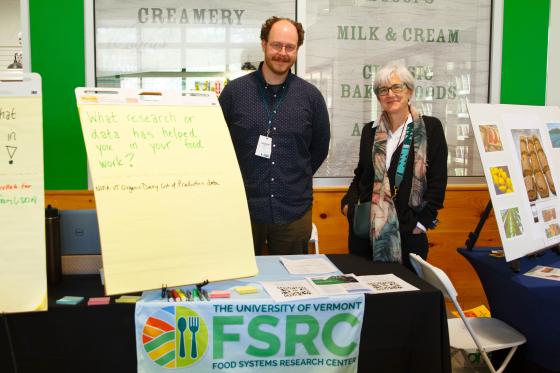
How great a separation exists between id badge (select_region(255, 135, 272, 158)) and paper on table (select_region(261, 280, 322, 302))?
80 cm

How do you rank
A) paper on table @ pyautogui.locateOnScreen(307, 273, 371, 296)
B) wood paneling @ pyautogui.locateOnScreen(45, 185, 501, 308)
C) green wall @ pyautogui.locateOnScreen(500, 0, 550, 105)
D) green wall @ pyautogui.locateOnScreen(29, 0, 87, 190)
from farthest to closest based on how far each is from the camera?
green wall @ pyautogui.locateOnScreen(500, 0, 550, 105) < wood paneling @ pyautogui.locateOnScreen(45, 185, 501, 308) < green wall @ pyautogui.locateOnScreen(29, 0, 87, 190) < paper on table @ pyautogui.locateOnScreen(307, 273, 371, 296)

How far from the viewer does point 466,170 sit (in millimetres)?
3627

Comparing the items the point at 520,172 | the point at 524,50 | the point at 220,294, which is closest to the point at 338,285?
the point at 220,294

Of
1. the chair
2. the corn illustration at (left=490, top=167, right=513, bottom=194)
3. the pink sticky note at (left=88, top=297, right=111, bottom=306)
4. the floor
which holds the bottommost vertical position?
the floor

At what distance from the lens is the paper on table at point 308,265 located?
1895mm

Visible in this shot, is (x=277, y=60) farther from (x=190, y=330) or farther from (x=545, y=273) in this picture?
(x=545, y=273)

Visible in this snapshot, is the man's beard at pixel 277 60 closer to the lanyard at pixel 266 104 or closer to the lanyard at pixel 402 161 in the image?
the lanyard at pixel 266 104

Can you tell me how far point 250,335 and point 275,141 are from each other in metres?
1.10

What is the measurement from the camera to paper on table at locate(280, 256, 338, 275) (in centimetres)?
189

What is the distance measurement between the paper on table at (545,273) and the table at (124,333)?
0.62 metres

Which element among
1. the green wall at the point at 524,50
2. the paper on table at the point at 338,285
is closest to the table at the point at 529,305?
the paper on table at the point at 338,285

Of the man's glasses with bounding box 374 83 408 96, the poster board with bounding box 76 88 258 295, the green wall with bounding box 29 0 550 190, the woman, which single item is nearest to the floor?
the woman

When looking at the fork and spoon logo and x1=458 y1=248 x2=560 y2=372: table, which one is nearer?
the fork and spoon logo

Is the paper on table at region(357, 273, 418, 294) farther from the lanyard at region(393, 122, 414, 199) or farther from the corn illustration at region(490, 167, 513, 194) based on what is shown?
the corn illustration at region(490, 167, 513, 194)
